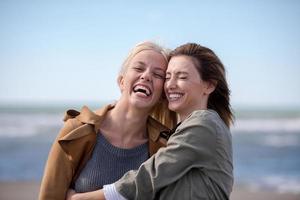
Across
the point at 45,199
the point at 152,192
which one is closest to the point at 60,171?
the point at 45,199

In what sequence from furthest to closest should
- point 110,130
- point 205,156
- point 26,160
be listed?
point 26,160 < point 110,130 < point 205,156

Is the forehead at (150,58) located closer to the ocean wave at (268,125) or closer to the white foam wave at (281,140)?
the white foam wave at (281,140)

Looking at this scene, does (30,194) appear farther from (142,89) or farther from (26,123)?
(26,123)

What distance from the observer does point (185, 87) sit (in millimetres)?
2867

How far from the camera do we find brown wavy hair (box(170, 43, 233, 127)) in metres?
2.92

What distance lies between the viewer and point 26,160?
12.4m

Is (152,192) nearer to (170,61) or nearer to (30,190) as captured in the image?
(170,61)

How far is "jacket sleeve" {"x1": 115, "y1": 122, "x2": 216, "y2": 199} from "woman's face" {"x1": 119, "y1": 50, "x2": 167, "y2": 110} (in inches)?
19.8

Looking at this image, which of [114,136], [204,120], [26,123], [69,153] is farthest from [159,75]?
[26,123]

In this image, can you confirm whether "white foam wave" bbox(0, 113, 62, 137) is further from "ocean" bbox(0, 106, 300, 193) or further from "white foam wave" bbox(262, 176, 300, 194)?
"white foam wave" bbox(262, 176, 300, 194)

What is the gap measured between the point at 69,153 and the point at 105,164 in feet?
0.72

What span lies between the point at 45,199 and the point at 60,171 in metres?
0.17

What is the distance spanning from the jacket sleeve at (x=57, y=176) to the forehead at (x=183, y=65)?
2.52 feet

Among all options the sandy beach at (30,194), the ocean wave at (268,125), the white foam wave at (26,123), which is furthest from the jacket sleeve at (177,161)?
the ocean wave at (268,125)
